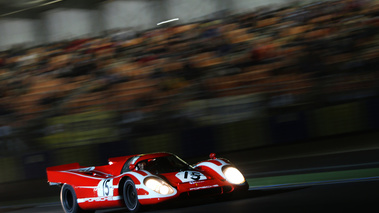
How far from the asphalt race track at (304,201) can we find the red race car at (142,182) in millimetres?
227

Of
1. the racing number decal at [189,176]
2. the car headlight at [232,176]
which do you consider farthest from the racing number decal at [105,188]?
the car headlight at [232,176]

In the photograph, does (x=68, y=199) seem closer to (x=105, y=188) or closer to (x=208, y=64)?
(x=105, y=188)

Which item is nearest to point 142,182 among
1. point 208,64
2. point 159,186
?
point 159,186

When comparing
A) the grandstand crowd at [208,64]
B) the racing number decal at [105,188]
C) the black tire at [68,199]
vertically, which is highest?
the grandstand crowd at [208,64]

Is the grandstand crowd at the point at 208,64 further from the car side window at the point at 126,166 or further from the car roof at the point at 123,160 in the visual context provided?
the car side window at the point at 126,166

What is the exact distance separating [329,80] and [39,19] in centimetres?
1277

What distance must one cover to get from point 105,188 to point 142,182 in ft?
2.44

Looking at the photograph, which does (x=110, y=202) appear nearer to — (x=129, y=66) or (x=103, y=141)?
(x=103, y=141)

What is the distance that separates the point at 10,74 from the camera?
21078 mm

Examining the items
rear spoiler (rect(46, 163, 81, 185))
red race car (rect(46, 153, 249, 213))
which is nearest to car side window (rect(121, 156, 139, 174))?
red race car (rect(46, 153, 249, 213))

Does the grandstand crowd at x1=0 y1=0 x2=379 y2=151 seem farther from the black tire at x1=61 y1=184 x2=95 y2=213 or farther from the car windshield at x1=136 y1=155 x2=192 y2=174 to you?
the black tire at x1=61 y1=184 x2=95 y2=213

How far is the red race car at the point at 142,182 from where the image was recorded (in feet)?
18.4

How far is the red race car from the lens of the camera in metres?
5.61

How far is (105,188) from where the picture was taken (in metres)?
6.17
